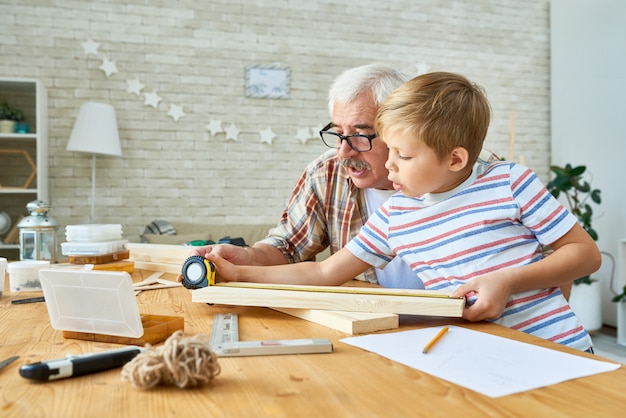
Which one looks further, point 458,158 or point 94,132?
point 94,132

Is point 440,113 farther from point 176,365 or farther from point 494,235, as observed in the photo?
point 176,365

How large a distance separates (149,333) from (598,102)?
484 centimetres

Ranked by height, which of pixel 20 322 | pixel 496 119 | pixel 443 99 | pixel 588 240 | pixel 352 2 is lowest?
pixel 20 322

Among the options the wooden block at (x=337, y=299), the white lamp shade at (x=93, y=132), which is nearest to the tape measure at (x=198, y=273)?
the wooden block at (x=337, y=299)

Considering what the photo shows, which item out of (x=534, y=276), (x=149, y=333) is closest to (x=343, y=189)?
(x=534, y=276)

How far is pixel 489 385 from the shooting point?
25.9 inches

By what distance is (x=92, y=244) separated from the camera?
1673 millimetres

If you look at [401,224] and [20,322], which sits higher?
[401,224]

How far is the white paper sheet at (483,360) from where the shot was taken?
0.68m

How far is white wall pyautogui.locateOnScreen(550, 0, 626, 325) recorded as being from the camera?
4.58m

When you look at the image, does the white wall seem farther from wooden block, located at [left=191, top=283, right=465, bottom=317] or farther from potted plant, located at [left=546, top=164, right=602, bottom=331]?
wooden block, located at [left=191, top=283, right=465, bottom=317]

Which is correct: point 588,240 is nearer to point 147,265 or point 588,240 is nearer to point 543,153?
point 147,265

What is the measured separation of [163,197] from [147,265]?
2660mm

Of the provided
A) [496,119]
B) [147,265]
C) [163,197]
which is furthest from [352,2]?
[147,265]
